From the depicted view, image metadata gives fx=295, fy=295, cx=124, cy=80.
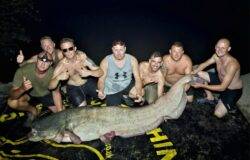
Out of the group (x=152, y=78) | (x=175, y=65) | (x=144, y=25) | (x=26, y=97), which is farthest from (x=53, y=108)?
(x=144, y=25)

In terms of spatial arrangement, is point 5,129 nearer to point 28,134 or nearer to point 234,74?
point 28,134

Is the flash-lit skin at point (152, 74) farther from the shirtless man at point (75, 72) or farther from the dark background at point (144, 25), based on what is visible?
the dark background at point (144, 25)

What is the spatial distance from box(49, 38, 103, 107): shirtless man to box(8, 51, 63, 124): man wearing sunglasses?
0.86ft

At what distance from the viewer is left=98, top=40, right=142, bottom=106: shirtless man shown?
18.0ft

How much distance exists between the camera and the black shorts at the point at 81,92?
6094 millimetres

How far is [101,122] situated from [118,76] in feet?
3.41

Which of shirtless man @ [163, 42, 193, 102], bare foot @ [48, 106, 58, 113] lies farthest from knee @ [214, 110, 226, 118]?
bare foot @ [48, 106, 58, 113]

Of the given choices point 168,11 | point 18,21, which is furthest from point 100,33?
point 18,21

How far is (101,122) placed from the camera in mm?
5164

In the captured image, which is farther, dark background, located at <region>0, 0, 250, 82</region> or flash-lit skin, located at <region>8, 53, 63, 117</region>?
dark background, located at <region>0, 0, 250, 82</region>

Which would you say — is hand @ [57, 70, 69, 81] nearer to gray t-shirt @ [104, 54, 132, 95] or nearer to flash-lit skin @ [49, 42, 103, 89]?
flash-lit skin @ [49, 42, 103, 89]

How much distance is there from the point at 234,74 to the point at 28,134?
399 centimetres

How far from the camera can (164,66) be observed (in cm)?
610

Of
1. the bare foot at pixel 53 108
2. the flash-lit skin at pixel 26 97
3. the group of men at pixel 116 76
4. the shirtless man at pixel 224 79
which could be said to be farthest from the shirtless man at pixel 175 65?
the bare foot at pixel 53 108
